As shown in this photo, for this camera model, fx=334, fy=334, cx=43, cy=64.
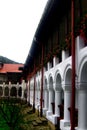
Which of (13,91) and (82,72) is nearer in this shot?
(82,72)

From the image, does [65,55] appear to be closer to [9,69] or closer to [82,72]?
[82,72]

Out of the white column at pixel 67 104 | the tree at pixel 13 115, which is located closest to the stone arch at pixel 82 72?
the white column at pixel 67 104

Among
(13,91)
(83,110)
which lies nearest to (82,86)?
(83,110)

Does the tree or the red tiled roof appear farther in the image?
the red tiled roof

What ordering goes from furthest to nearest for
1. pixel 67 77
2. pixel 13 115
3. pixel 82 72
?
pixel 13 115 < pixel 67 77 < pixel 82 72

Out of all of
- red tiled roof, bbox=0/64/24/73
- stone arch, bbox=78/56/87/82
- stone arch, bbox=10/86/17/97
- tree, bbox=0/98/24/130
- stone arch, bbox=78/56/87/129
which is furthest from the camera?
red tiled roof, bbox=0/64/24/73

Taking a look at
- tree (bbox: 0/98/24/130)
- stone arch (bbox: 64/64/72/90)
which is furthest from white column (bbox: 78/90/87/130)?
tree (bbox: 0/98/24/130)

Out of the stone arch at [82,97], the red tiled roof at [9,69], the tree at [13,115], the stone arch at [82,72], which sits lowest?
the tree at [13,115]

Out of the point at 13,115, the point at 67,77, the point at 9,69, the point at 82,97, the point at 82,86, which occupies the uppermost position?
the point at 9,69

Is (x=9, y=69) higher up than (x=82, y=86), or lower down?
higher up

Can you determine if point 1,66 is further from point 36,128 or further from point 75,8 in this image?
point 75,8

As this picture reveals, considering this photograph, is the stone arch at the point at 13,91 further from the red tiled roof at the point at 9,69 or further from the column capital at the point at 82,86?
the column capital at the point at 82,86

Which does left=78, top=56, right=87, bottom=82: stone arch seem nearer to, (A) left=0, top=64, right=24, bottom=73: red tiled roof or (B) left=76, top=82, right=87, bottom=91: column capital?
(B) left=76, top=82, right=87, bottom=91: column capital

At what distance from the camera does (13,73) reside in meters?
65.7
